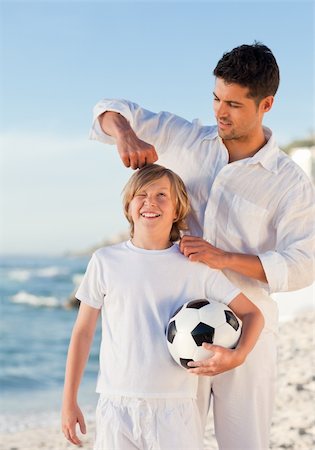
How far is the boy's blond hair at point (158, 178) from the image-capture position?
3.30 meters

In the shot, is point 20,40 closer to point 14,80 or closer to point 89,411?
point 14,80

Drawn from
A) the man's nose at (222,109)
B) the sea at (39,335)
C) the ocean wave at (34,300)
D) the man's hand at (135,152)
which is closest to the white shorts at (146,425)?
the man's hand at (135,152)

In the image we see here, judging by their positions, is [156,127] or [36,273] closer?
[156,127]

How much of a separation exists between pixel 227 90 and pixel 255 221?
1.72ft

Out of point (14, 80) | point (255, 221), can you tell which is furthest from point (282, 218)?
point (14, 80)

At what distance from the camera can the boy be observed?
10.4ft

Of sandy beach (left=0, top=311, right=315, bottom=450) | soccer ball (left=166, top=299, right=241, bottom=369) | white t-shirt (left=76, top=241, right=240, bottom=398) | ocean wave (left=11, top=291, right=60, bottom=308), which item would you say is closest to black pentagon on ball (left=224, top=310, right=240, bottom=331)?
soccer ball (left=166, top=299, right=241, bottom=369)

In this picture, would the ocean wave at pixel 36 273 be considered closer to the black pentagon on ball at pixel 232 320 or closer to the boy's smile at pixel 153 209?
the boy's smile at pixel 153 209

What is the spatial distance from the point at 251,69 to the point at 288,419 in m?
3.91

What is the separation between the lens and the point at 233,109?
3344 mm

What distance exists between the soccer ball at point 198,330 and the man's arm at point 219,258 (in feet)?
0.52

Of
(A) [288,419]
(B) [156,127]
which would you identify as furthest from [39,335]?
(B) [156,127]

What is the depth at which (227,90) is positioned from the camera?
333 centimetres

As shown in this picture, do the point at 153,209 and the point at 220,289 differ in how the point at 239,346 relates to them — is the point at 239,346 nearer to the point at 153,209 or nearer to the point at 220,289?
the point at 220,289
